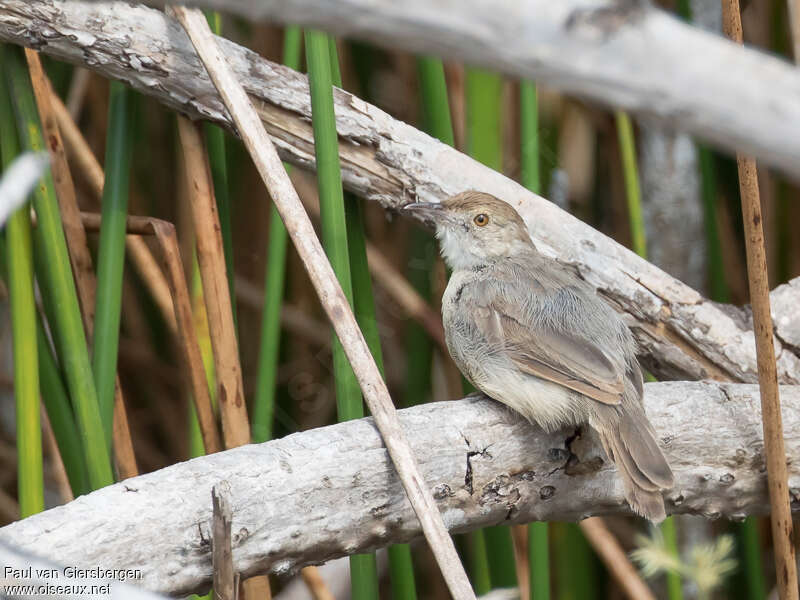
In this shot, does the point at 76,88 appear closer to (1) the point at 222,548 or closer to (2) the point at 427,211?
(2) the point at 427,211

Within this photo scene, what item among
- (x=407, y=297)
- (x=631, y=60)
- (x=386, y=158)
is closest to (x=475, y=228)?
(x=386, y=158)

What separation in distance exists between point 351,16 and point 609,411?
1.51 m

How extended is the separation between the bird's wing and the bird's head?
0.20 m

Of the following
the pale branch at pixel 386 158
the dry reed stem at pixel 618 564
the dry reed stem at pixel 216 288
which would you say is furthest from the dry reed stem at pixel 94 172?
the dry reed stem at pixel 618 564

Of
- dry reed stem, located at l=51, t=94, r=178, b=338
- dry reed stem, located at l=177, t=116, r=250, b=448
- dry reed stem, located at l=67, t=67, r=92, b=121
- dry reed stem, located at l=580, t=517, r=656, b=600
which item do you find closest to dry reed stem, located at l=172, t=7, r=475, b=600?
dry reed stem, located at l=177, t=116, r=250, b=448

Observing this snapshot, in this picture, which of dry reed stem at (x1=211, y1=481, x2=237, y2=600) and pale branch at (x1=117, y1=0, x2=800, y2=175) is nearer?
pale branch at (x1=117, y1=0, x2=800, y2=175)

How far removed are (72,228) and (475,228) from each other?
112 centimetres

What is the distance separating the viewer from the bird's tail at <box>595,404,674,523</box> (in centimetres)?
193

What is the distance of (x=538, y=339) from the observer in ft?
7.71

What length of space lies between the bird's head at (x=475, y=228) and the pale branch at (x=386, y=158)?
4 cm

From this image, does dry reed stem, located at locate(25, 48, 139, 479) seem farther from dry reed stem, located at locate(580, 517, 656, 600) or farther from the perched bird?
dry reed stem, located at locate(580, 517, 656, 600)

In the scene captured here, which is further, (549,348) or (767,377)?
(549,348)

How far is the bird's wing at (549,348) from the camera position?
2137 millimetres

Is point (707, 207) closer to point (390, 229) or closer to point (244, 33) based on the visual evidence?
point (390, 229)
